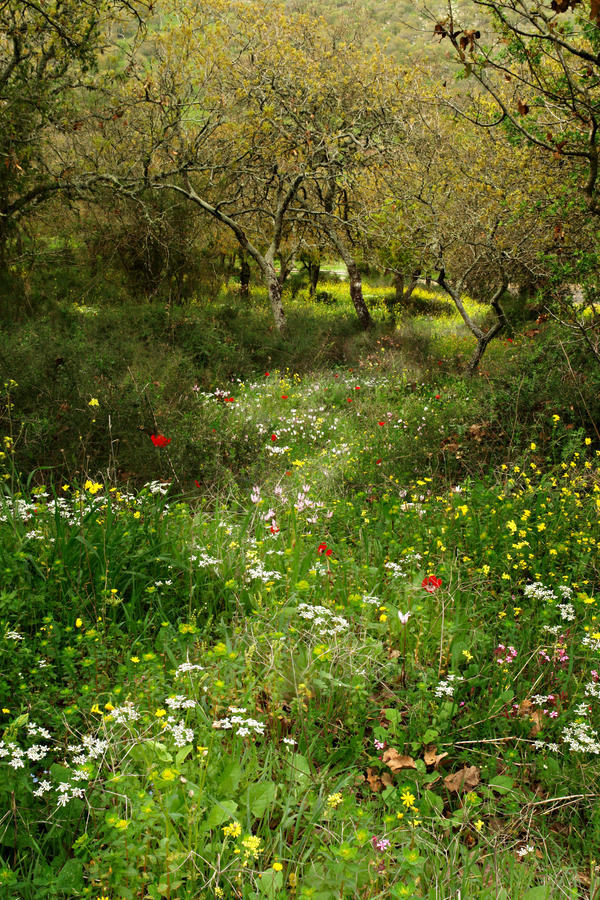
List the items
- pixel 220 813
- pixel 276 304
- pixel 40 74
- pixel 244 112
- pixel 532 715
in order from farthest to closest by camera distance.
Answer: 1. pixel 276 304
2. pixel 244 112
3. pixel 40 74
4. pixel 532 715
5. pixel 220 813

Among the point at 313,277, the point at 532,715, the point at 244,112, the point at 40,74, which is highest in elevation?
the point at 244,112

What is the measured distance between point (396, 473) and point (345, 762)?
4.04 meters

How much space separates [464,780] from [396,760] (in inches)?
12.2

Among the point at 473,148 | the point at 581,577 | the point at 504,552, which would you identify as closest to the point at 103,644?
the point at 504,552

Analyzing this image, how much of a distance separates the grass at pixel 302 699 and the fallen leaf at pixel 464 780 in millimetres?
14

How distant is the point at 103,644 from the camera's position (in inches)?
110

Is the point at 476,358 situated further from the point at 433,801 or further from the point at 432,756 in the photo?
the point at 433,801

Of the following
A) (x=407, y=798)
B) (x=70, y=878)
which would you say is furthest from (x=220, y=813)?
(x=407, y=798)

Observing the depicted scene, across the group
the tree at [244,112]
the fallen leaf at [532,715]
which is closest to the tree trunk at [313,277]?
the tree at [244,112]

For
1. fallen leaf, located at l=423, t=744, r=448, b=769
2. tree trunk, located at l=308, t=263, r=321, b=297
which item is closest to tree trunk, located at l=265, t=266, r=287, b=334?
tree trunk, located at l=308, t=263, r=321, b=297

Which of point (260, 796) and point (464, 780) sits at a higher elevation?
point (260, 796)

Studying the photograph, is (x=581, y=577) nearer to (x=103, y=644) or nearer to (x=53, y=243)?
(x=103, y=644)

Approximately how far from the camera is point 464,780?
8.28 feet

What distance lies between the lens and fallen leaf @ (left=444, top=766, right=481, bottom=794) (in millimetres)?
2494
